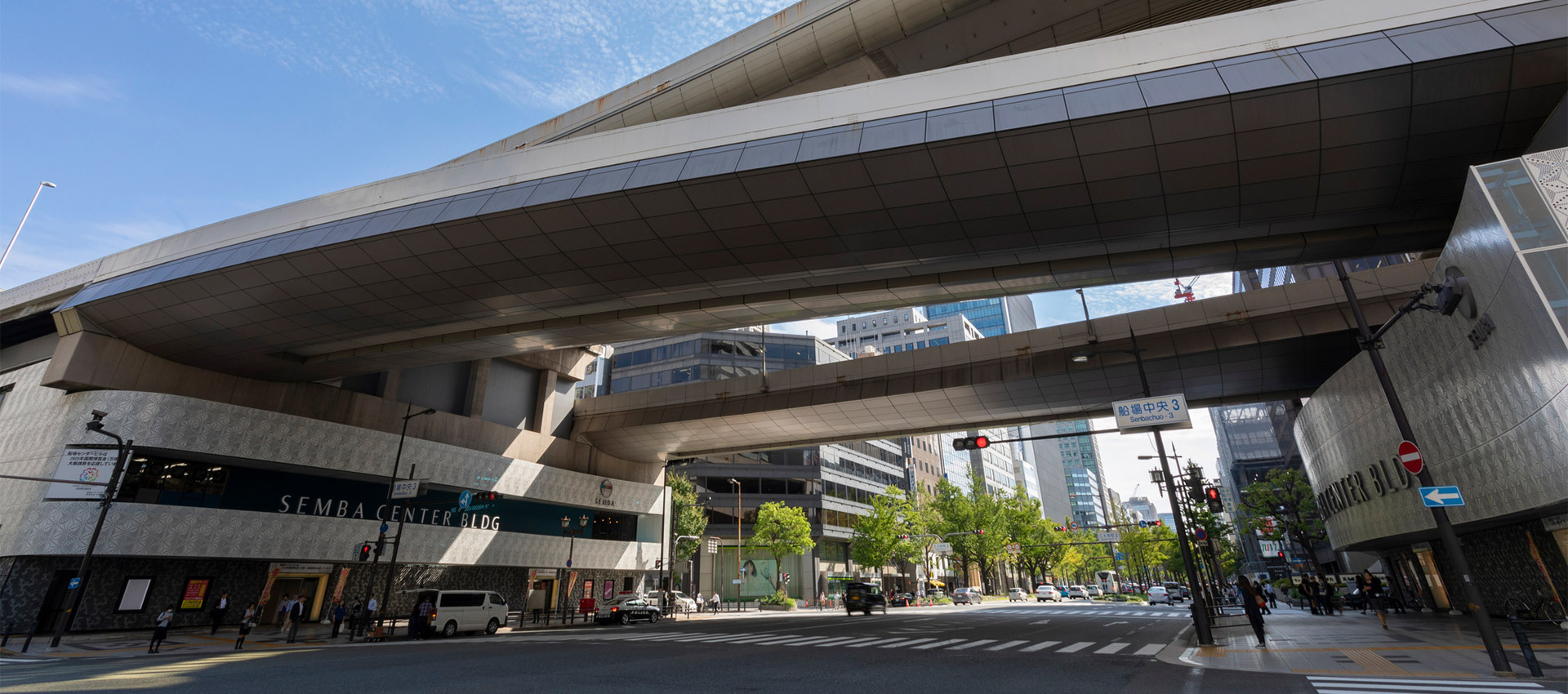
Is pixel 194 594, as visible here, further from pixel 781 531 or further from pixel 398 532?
pixel 781 531

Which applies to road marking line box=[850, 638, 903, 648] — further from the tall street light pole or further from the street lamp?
the street lamp

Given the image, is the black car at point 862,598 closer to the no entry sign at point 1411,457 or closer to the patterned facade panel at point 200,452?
the patterned facade panel at point 200,452

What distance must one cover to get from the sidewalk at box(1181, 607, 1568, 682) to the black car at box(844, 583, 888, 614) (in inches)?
947

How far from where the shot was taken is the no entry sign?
11695 millimetres

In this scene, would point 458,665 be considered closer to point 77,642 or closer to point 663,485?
point 77,642

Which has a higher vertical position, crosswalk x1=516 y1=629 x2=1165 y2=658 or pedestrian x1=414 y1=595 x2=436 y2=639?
pedestrian x1=414 y1=595 x2=436 y2=639

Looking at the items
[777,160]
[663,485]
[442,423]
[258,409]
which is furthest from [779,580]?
[777,160]

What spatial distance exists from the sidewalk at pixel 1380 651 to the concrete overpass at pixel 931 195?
10378 millimetres

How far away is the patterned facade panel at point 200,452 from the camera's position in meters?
23.4

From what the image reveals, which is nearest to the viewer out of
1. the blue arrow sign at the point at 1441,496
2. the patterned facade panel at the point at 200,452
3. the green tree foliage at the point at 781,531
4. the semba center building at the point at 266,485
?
the blue arrow sign at the point at 1441,496

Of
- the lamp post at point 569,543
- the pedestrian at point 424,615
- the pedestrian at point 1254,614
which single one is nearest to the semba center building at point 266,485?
the lamp post at point 569,543

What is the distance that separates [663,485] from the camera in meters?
48.1

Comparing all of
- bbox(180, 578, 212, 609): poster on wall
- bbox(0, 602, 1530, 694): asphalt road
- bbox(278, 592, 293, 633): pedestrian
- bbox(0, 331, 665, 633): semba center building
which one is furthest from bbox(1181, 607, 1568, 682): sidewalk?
bbox(180, 578, 212, 609): poster on wall

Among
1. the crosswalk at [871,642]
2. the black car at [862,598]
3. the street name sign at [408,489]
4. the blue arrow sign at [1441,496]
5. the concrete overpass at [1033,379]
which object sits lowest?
the crosswalk at [871,642]
